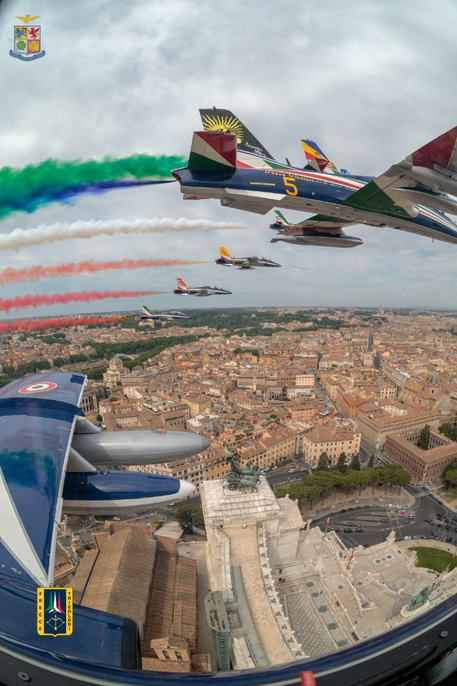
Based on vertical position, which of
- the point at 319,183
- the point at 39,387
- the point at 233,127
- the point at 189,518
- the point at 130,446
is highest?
the point at 233,127

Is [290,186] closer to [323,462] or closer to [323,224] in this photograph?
[323,224]

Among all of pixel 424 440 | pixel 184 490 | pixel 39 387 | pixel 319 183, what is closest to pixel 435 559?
pixel 424 440

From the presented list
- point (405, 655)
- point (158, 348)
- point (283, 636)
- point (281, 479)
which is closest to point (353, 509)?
point (281, 479)

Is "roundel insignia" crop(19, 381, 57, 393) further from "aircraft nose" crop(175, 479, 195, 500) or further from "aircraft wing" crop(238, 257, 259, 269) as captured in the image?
"aircraft wing" crop(238, 257, 259, 269)

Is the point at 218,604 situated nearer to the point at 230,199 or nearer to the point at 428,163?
the point at 230,199

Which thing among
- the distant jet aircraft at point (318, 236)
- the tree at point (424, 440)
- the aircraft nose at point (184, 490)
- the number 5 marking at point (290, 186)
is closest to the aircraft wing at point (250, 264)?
the distant jet aircraft at point (318, 236)

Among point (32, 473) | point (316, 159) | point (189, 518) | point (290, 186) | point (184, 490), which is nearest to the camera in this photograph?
point (32, 473)
